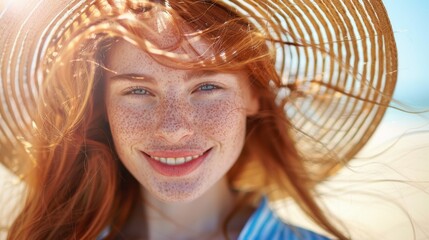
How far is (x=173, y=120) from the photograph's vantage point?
1.56 meters

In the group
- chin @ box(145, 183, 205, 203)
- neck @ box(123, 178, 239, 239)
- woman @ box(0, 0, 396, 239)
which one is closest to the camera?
woman @ box(0, 0, 396, 239)

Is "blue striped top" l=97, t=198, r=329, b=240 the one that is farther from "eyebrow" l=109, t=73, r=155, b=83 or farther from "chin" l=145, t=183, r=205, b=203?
"eyebrow" l=109, t=73, r=155, b=83

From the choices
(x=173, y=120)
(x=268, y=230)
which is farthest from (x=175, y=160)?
(x=268, y=230)

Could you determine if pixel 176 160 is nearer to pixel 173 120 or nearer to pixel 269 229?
pixel 173 120

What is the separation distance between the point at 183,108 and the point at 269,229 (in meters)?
0.54

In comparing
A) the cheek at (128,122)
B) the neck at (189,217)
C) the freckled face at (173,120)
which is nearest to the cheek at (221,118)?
the freckled face at (173,120)

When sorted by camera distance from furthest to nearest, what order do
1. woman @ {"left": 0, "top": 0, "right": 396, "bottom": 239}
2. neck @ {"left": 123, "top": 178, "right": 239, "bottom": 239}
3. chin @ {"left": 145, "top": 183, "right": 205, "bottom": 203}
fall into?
1. neck @ {"left": 123, "top": 178, "right": 239, "bottom": 239}
2. chin @ {"left": 145, "top": 183, "right": 205, "bottom": 203}
3. woman @ {"left": 0, "top": 0, "right": 396, "bottom": 239}

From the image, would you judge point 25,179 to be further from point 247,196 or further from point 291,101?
point 291,101

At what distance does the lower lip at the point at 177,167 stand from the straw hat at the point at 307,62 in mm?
316

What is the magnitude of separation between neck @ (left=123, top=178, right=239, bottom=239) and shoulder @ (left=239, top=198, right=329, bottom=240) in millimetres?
83

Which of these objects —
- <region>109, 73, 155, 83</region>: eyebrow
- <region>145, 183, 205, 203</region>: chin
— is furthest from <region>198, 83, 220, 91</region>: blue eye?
<region>145, 183, 205, 203</region>: chin

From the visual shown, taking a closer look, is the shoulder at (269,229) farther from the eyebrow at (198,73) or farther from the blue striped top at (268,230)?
the eyebrow at (198,73)

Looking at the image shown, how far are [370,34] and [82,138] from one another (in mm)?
811

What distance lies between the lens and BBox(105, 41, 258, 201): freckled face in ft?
5.14
